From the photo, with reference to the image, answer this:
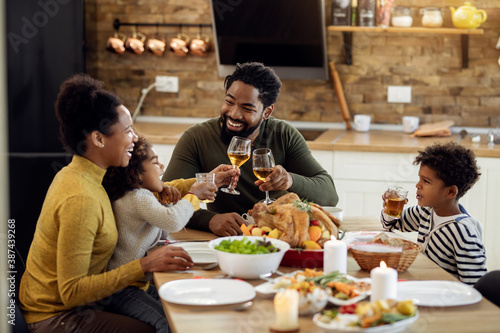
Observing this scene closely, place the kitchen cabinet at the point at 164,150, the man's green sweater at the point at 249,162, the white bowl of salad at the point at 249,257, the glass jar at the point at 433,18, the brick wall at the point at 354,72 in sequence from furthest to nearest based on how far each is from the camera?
the brick wall at the point at 354,72
the glass jar at the point at 433,18
the kitchen cabinet at the point at 164,150
the man's green sweater at the point at 249,162
the white bowl of salad at the point at 249,257

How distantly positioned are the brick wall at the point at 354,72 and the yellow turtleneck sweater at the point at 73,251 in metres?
2.68

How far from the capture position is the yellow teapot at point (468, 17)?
388cm

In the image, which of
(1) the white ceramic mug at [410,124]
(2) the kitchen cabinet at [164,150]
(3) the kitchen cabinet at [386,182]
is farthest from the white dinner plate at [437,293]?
(1) the white ceramic mug at [410,124]

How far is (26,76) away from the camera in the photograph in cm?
350

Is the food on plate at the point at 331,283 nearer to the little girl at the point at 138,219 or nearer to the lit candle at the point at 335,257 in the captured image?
the lit candle at the point at 335,257

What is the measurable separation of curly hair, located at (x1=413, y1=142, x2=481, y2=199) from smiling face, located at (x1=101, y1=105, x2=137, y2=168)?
1.01 m

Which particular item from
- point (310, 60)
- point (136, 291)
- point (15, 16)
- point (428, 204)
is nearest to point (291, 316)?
point (136, 291)

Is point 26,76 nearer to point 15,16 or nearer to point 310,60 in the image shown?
point 15,16

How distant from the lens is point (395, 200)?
2043 millimetres

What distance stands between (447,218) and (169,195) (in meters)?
0.92

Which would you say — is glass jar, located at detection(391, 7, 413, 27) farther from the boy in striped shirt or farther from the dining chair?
the dining chair

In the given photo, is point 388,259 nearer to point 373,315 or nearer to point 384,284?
point 384,284

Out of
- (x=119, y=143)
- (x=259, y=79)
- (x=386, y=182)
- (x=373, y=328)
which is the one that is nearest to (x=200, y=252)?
(x=119, y=143)

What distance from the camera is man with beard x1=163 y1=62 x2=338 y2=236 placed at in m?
2.53
